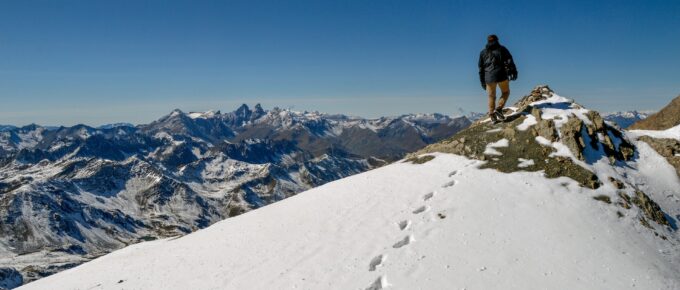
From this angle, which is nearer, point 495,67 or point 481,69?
point 495,67

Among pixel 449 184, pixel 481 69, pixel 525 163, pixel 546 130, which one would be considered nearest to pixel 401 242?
pixel 449 184

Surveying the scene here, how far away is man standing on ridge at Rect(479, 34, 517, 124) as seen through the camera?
30.2 metres

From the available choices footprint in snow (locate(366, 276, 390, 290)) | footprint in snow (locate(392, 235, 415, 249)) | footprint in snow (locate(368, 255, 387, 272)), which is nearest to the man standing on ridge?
footprint in snow (locate(392, 235, 415, 249))

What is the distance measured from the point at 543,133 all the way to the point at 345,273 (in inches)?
728

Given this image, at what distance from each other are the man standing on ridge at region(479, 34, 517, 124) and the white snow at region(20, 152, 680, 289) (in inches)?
239

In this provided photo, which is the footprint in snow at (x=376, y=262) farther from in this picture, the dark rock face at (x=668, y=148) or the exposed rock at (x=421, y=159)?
the dark rock face at (x=668, y=148)

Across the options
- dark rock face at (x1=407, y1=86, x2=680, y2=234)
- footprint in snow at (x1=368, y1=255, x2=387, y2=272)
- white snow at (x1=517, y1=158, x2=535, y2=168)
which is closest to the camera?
footprint in snow at (x1=368, y1=255, x2=387, y2=272)

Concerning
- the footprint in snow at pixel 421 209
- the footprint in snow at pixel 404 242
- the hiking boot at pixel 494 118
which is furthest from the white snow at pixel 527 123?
the footprint in snow at pixel 404 242

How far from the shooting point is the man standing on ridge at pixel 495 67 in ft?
99.1

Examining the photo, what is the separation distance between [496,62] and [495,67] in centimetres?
36

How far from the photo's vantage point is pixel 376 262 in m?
21.4

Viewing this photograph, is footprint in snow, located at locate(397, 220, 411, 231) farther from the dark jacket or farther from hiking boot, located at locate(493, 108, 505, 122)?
hiking boot, located at locate(493, 108, 505, 122)

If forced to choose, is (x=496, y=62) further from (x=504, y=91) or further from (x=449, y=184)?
(x=449, y=184)

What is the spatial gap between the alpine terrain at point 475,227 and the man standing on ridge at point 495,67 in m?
3.75
